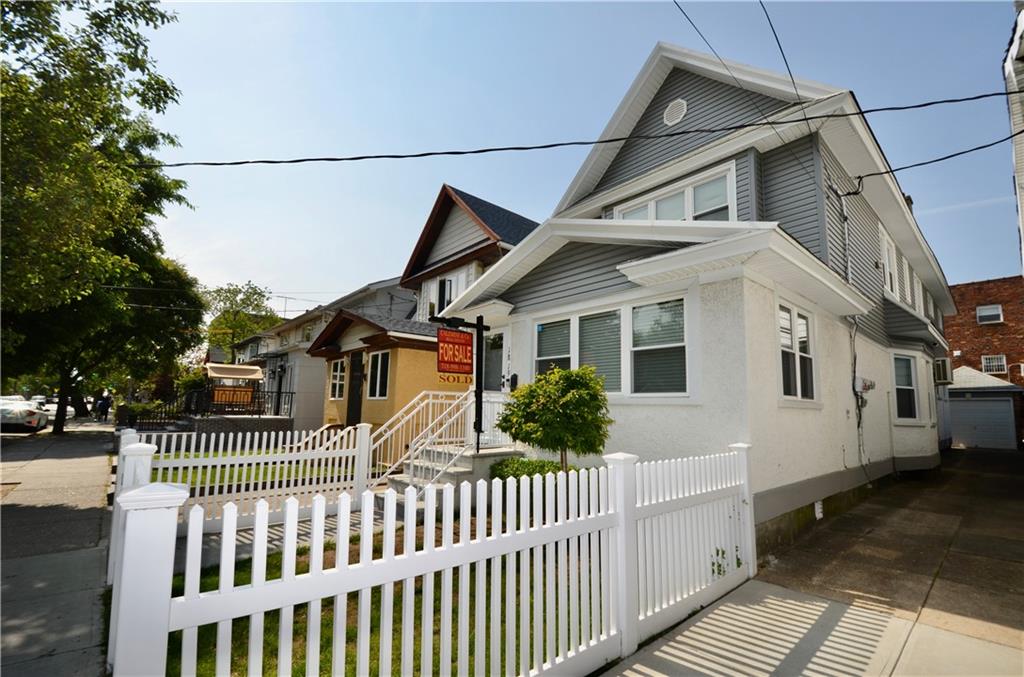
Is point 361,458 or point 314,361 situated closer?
point 361,458

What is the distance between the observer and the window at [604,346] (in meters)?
7.78

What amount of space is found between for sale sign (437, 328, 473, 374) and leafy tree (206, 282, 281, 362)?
3714cm

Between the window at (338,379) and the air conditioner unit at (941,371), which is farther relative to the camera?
the window at (338,379)

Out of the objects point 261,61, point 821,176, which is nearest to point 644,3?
point 821,176

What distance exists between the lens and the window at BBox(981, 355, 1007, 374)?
24219 mm

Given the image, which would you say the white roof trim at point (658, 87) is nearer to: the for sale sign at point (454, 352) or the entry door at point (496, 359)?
the entry door at point (496, 359)

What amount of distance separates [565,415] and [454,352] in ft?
10.1

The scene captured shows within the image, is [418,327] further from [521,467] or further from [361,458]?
[521,467]

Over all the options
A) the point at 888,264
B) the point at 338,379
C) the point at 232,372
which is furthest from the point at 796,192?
the point at 232,372

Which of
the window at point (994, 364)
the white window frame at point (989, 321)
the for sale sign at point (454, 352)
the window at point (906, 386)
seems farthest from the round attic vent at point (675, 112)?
the window at point (994, 364)

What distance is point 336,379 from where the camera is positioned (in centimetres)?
1825

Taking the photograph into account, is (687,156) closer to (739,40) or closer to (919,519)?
(739,40)

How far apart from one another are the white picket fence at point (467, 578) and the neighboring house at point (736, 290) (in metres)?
1.68

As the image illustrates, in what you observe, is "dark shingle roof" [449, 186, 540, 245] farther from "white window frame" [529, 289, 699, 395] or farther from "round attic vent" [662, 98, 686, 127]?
"white window frame" [529, 289, 699, 395]
